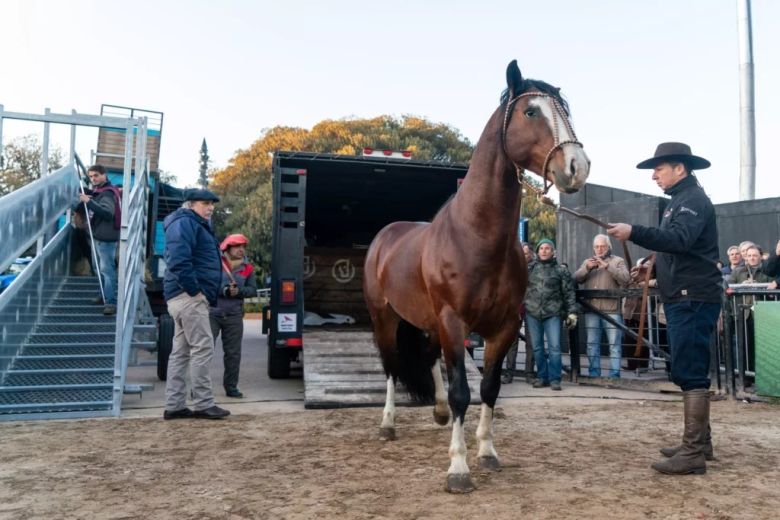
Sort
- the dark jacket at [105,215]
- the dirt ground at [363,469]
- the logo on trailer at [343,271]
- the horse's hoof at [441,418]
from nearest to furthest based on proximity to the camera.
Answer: the dirt ground at [363,469], the horse's hoof at [441,418], the dark jacket at [105,215], the logo on trailer at [343,271]

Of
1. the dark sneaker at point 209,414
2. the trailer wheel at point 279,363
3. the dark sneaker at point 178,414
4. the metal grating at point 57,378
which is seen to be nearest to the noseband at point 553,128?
the dark sneaker at point 209,414

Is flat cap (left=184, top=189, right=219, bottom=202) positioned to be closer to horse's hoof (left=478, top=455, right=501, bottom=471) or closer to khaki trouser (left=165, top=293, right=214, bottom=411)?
khaki trouser (left=165, top=293, right=214, bottom=411)

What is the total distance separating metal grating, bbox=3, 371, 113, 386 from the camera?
217 inches

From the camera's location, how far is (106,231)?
6746 mm

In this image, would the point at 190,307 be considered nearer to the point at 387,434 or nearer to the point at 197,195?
the point at 197,195

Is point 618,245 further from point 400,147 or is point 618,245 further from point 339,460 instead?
point 400,147

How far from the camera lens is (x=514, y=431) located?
189 inches

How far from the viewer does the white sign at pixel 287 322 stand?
22.7 feet

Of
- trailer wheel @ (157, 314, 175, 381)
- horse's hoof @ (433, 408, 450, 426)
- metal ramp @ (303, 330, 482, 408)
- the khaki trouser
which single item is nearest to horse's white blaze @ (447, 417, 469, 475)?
horse's hoof @ (433, 408, 450, 426)

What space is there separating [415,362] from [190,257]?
2.21 metres

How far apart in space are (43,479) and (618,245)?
10.1 meters

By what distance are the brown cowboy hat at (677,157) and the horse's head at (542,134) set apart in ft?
2.85

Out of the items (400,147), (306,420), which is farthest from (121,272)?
(400,147)

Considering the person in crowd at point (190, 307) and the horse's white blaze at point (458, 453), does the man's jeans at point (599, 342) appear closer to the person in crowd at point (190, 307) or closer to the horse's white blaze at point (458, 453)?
the horse's white blaze at point (458, 453)
